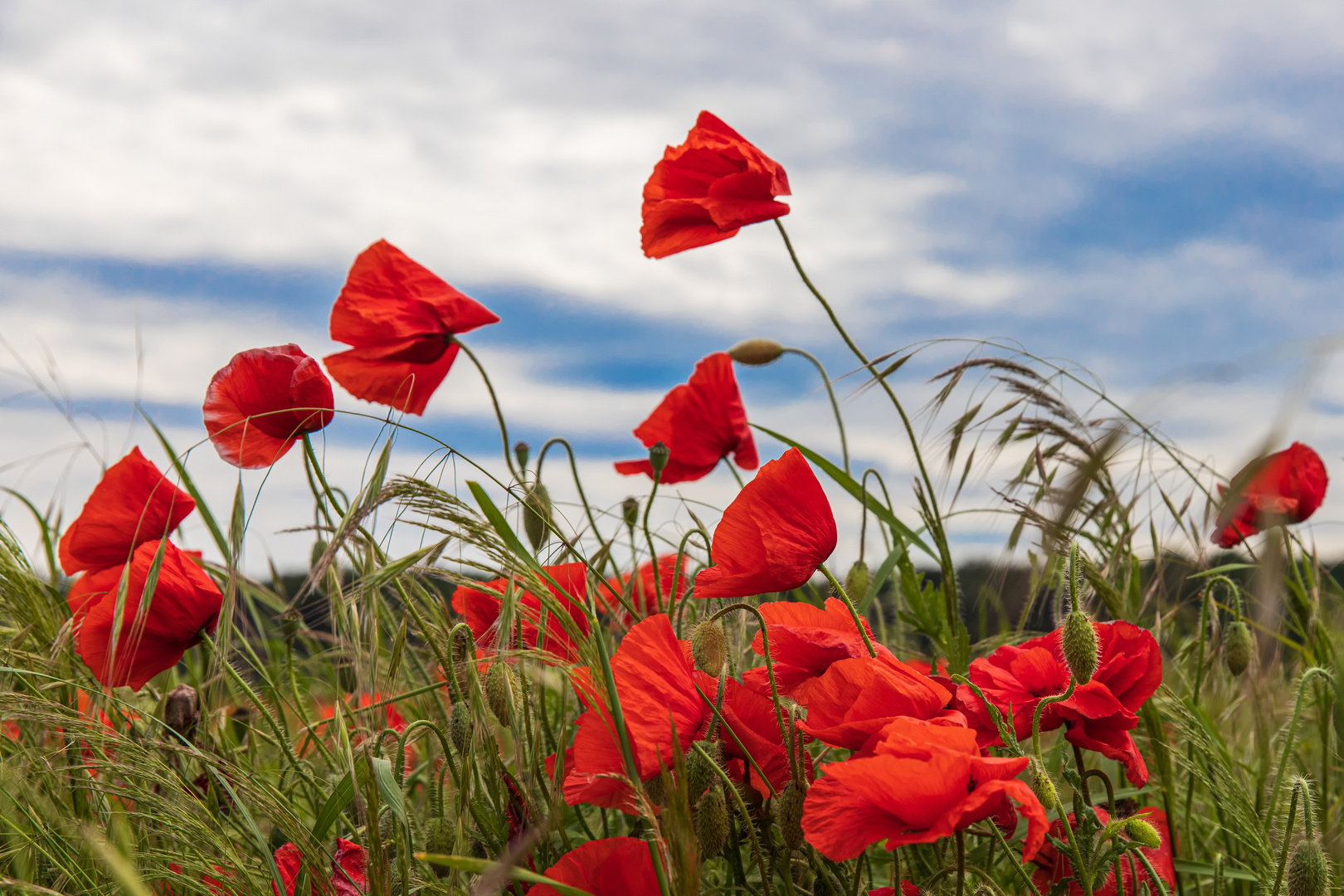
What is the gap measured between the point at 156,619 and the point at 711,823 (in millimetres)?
854

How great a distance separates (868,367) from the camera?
1404mm

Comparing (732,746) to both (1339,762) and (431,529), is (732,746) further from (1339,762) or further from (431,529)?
(1339,762)

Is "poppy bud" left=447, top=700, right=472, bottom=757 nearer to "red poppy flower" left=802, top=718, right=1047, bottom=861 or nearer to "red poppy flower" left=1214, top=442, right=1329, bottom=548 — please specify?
"red poppy flower" left=802, top=718, right=1047, bottom=861

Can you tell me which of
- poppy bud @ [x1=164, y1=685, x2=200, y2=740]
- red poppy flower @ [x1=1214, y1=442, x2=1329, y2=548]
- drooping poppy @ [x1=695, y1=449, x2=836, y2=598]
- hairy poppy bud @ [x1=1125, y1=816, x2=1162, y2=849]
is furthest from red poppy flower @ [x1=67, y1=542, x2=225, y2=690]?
red poppy flower @ [x1=1214, y1=442, x2=1329, y2=548]

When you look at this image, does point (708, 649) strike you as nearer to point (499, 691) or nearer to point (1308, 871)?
point (499, 691)

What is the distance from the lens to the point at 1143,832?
0.87 m

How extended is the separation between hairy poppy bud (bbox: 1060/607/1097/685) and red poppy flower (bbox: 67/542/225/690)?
3.48 ft

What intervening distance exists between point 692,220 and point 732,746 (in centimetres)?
85

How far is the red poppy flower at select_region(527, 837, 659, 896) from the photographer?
98 cm

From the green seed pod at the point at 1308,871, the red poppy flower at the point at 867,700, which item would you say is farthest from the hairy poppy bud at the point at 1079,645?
the green seed pod at the point at 1308,871

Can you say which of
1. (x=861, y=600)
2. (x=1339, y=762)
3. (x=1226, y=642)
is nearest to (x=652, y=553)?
(x=861, y=600)

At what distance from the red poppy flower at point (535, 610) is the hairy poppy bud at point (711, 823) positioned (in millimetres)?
192

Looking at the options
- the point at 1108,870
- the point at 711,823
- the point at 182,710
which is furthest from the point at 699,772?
the point at 182,710

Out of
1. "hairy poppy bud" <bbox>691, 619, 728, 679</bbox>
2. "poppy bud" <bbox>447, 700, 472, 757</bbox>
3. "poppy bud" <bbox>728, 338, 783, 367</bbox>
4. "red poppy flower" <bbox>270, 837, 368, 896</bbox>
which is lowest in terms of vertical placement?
"red poppy flower" <bbox>270, 837, 368, 896</bbox>
